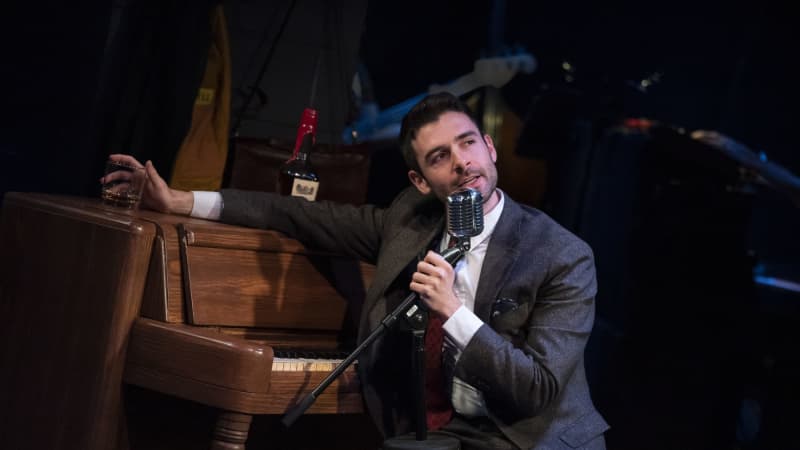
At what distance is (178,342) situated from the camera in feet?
8.60

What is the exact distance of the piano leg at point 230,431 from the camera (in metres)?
2.57

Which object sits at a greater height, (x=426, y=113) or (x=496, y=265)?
(x=426, y=113)

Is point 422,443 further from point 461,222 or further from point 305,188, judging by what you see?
point 305,188

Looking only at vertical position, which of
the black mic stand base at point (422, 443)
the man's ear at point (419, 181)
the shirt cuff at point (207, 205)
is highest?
the man's ear at point (419, 181)

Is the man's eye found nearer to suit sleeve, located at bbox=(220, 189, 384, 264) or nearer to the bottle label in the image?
suit sleeve, located at bbox=(220, 189, 384, 264)

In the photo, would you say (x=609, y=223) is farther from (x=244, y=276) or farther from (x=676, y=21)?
(x=244, y=276)

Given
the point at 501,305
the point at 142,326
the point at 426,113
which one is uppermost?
the point at 426,113

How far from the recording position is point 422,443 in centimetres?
240

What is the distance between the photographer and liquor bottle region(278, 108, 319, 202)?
3.28 metres

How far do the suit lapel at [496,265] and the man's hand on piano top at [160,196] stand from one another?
1.00m

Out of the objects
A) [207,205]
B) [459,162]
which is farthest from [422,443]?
[207,205]

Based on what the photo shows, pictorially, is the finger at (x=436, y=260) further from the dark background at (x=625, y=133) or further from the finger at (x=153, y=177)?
the dark background at (x=625, y=133)

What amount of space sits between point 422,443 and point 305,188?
3.95ft

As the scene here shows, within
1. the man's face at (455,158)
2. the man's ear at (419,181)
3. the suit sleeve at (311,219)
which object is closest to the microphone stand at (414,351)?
the man's face at (455,158)
